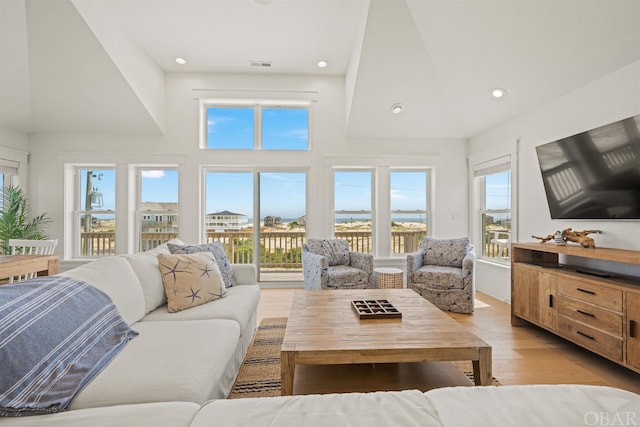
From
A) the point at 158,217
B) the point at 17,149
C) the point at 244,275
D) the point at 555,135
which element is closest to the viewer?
the point at 244,275

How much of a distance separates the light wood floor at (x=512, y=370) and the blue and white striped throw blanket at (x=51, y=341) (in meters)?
1.06

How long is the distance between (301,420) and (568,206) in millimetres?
3241

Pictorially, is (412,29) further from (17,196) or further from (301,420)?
(17,196)

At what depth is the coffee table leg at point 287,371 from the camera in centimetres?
143

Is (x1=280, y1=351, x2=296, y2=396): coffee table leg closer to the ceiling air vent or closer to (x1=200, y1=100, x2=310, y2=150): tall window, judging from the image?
(x1=200, y1=100, x2=310, y2=150): tall window

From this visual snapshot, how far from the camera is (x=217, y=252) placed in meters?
2.63

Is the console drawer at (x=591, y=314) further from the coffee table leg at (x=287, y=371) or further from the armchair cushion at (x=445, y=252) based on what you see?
the coffee table leg at (x=287, y=371)

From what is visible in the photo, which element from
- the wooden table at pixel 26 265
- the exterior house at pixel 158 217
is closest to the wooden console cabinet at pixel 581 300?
the wooden table at pixel 26 265

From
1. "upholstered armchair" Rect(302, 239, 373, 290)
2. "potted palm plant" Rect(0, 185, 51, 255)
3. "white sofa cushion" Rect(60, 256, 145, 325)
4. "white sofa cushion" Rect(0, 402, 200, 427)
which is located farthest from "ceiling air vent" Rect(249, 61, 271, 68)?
"white sofa cushion" Rect(0, 402, 200, 427)

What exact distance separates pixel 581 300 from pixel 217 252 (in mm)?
2993

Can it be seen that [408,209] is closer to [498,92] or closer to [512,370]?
[498,92]

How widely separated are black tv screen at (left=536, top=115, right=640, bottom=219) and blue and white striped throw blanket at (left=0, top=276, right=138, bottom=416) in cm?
363

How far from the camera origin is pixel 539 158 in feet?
9.96

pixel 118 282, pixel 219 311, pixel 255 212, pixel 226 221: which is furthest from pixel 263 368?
pixel 226 221
